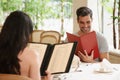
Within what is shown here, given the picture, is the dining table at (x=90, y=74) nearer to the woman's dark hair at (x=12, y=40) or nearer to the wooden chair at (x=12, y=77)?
the woman's dark hair at (x=12, y=40)

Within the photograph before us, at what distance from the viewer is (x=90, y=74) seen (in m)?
2.37

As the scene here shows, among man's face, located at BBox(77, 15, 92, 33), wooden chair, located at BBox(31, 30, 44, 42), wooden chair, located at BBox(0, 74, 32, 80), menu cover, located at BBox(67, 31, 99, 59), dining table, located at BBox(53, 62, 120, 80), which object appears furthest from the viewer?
wooden chair, located at BBox(31, 30, 44, 42)

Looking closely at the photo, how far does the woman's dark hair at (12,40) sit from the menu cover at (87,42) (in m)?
1.04

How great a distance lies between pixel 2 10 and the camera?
654 cm

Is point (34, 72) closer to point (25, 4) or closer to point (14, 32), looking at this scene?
point (14, 32)

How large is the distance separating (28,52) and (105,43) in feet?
4.51

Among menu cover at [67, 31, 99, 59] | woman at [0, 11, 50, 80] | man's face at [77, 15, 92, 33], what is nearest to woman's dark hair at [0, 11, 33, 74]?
woman at [0, 11, 50, 80]

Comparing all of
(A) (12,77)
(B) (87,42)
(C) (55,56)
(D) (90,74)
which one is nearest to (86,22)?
(B) (87,42)

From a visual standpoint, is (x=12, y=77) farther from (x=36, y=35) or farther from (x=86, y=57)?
(x=36, y=35)

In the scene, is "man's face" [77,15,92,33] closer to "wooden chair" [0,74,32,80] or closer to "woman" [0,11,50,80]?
"woman" [0,11,50,80]

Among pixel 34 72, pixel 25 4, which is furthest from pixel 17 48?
pixel 25 4

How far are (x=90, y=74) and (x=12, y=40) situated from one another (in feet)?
2.93

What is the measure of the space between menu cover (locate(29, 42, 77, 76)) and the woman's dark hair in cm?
35

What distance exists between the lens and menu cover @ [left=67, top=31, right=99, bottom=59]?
2709mm
